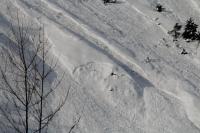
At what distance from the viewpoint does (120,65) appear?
10.5m

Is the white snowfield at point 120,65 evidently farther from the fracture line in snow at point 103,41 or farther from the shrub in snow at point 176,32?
the shrub in snow at point 176,32

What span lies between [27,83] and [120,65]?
2.65 metres

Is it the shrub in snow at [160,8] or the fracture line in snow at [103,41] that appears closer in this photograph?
the fracture line in snow at [103,41]

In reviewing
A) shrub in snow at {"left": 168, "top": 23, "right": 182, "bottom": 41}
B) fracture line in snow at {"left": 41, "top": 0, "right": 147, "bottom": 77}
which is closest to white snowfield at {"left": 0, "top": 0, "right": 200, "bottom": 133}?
fracture line in snow at {"left": 41, "top": 0, "right": 147, "bottom": 77}

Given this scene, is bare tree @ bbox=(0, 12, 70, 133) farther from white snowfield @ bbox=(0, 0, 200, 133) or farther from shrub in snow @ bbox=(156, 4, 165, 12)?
shrub in snow @ bbox=(156, 4, 165, 12)

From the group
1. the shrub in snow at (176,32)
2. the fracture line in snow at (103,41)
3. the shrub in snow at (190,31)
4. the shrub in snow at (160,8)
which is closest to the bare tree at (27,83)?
the fracture line in snow at (103,41)

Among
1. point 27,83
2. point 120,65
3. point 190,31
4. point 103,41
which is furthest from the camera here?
point 190,31

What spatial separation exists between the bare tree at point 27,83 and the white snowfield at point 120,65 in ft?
0.97

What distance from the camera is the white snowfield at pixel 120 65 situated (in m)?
9.79

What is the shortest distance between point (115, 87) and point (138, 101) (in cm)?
70

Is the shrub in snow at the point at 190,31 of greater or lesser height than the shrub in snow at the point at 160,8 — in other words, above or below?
below

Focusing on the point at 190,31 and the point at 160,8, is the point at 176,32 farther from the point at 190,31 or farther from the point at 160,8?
the point at 160,8

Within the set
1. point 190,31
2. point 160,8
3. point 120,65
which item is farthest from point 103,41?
point 190,31

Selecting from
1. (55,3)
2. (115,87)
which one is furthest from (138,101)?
(55,3)
